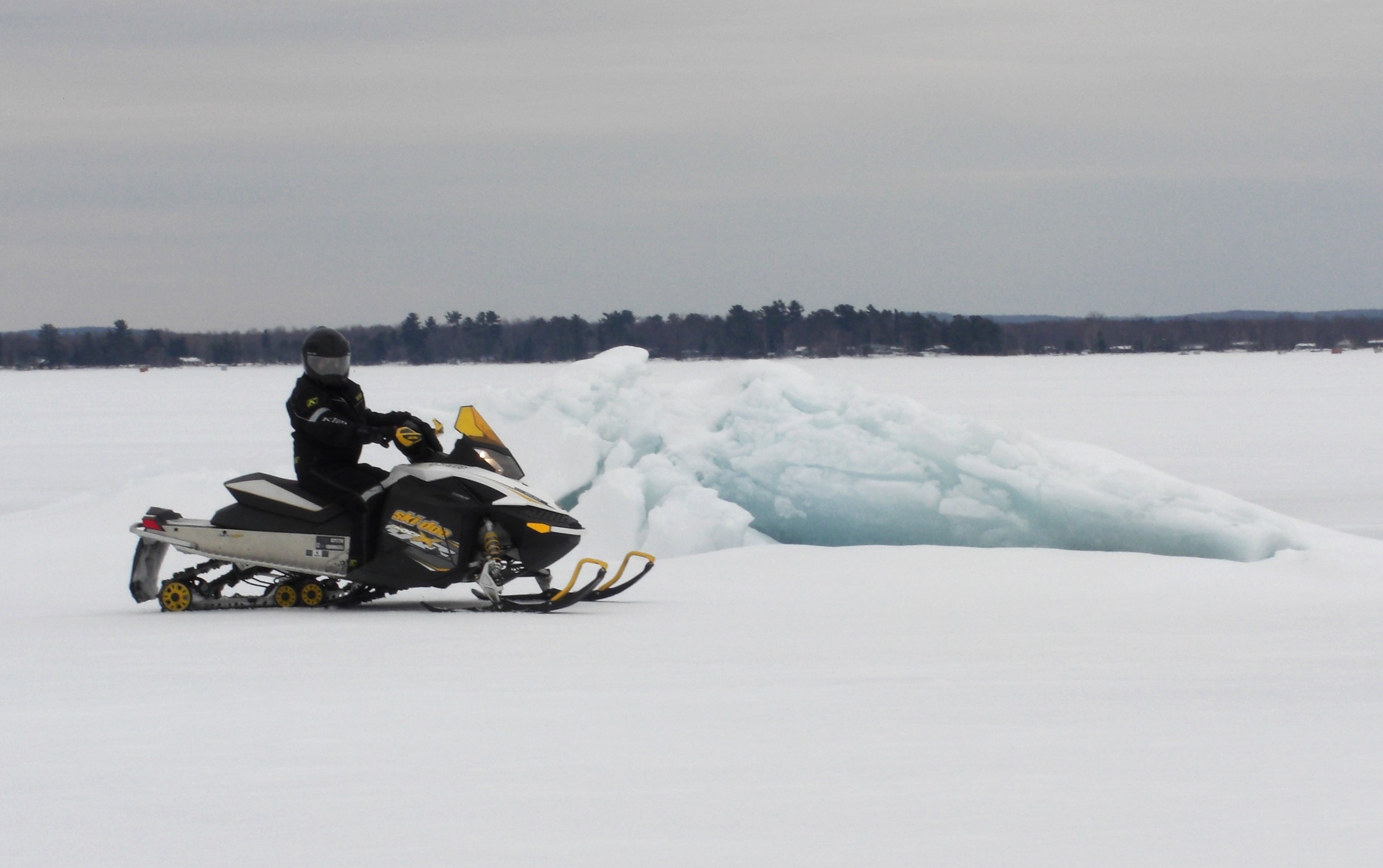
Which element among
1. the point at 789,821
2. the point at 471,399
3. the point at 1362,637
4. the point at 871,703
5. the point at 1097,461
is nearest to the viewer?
the point at 789,821

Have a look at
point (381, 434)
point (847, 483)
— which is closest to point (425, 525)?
point (381, 434)

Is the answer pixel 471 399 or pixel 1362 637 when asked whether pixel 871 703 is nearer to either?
pixel 1362 637

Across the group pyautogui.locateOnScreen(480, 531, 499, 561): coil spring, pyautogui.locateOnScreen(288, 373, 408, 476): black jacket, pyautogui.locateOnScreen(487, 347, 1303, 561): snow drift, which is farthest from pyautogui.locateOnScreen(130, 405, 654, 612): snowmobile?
pyautogui.locateOnScreen(487, 347, 1303, 561): snow drift

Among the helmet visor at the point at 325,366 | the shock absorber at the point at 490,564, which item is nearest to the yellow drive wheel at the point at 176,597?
the helmet visor at the point at 325,366

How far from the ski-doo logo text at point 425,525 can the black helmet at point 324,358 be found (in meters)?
0.81

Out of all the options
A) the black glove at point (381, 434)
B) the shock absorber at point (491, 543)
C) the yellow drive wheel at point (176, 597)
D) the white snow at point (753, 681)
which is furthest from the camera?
the yellow drive wheel at point (176, 597)

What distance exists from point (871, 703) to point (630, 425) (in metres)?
7.56

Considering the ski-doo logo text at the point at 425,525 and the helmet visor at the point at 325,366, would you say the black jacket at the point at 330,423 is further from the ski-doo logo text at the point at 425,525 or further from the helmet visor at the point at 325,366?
the ski-doo logo text at the point at 425,525

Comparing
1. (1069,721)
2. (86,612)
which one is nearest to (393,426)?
(86,612)

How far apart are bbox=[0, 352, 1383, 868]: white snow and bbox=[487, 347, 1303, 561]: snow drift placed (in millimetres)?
32

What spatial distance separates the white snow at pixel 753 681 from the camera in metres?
4.41

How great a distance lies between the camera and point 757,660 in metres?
7.25

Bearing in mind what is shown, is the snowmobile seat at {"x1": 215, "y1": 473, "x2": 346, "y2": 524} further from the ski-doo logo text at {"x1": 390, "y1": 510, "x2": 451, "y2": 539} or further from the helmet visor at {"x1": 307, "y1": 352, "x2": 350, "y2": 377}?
the helmet visor at {"x1": 307, "y1": 352, "x2": 350, "y2": 377}

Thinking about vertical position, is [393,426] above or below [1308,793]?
above
